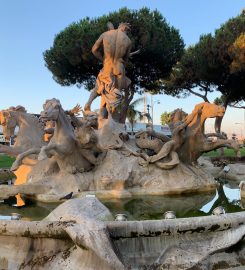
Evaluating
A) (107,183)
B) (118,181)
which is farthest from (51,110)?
(118,181)

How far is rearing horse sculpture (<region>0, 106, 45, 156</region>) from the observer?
915 cm

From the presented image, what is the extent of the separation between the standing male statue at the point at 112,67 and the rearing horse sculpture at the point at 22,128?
2.33 m

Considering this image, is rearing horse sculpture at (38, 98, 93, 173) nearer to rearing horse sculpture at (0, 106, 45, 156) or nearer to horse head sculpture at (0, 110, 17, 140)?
rearing horse sculpture at (0, 106, 45, 156)

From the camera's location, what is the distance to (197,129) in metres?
8.32

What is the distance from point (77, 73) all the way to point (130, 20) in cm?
509

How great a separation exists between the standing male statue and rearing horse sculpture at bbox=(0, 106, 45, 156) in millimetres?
2334

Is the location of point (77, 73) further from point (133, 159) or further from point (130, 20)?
point (133, 159)

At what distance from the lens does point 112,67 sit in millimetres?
11859

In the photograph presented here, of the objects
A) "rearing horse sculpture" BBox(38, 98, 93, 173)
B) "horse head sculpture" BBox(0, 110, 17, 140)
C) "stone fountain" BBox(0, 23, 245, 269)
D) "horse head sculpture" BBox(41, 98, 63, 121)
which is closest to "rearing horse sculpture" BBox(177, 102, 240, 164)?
"stone fountain" BBox(0, 23, 245, 269)

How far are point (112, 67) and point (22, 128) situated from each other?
12.2ft

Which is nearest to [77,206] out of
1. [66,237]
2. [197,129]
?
[66,237]

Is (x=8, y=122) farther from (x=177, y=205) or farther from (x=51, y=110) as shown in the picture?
(x=177, y=205)

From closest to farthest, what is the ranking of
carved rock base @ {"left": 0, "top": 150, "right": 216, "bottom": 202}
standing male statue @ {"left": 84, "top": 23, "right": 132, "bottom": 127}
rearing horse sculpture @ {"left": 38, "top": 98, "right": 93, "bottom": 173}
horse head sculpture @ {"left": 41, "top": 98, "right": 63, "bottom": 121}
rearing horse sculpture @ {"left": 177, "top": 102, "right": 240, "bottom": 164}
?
horse head sculpture @ {"left": 41, "top": 98, "right": 63, "bottom": 121} → rearing horse sculpture @ {"left": 38, "top": 98, "right": 93, "bottom": 173} → carved rock base @ {"left": 0, "top": 150, "right": 216, "bottom": 202} → rearing horse sculpture @ {"left": 177, "top": 102, "right": 240, "bottom": 164} → standing male statue @ {"left": 84, "top": 23, "right": 132, "bottom": 127}

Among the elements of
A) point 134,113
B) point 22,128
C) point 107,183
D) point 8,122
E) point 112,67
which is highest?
point 134,113
